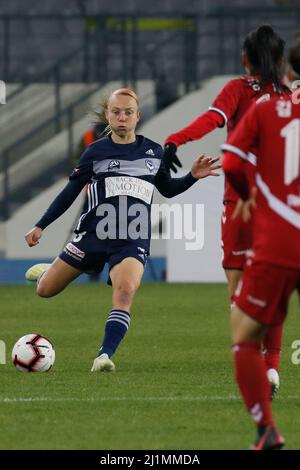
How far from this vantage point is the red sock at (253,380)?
5.27m

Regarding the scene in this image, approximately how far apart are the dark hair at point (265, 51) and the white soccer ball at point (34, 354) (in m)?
2.61

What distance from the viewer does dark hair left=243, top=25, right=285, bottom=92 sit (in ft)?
22.6

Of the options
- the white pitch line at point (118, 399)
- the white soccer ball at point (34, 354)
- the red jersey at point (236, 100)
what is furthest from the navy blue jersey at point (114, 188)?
the white pitch line at point (118, 399)

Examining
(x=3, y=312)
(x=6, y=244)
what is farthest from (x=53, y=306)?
(x=6, y=244)

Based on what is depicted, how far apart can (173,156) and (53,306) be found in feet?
26.3

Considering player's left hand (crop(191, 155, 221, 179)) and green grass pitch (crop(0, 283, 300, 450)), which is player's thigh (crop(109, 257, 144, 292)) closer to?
green grass pitch (crop(0, 283, 300, 450))

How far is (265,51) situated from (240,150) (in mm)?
1695

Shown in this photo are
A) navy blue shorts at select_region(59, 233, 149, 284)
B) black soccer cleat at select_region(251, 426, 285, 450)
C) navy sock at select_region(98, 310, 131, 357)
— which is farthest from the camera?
navy blue shorts at select_region(59, 233, 149, 284)

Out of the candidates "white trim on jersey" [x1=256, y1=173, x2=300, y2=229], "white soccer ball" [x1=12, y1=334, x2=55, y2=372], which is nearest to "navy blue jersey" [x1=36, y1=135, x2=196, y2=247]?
"white soccer ball" [x1=12, y1=334, x2=55, y2=372]

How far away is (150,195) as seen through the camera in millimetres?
9031

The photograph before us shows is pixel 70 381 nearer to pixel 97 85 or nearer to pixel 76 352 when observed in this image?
pixel 76 352

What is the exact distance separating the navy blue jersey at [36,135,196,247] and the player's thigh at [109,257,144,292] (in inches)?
7.2

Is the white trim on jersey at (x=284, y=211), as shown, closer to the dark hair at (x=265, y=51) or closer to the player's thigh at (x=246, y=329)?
the player's thigh at (x=246, y=329)

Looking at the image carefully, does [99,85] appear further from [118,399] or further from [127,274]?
[118,399]
